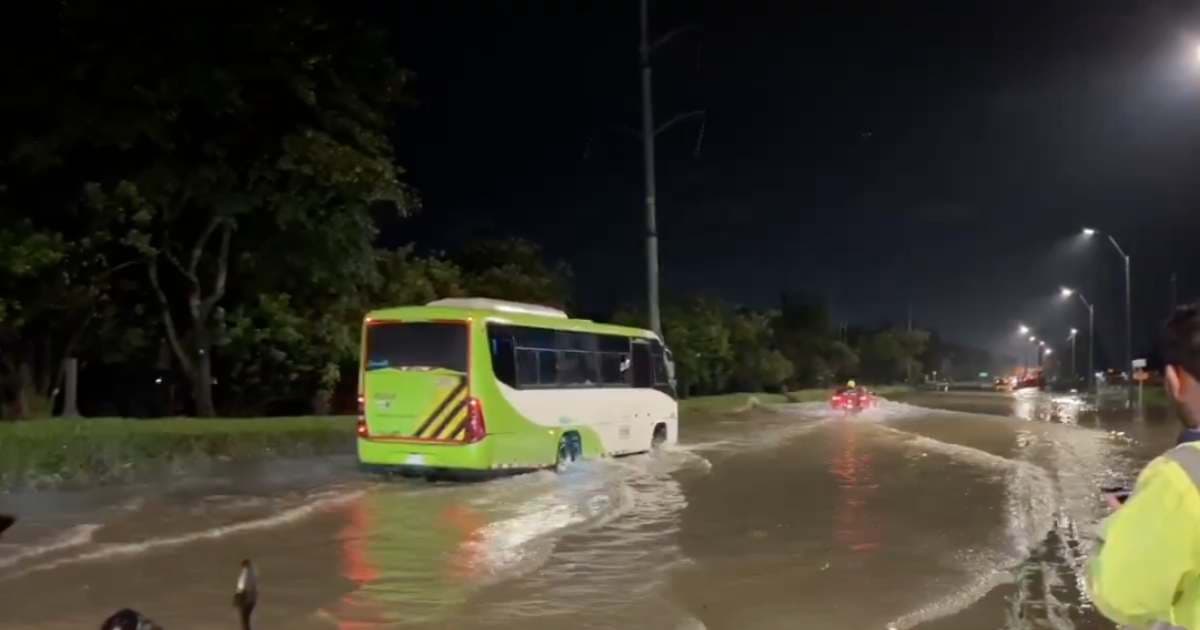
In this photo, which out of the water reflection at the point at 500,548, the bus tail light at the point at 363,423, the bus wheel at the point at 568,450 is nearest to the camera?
the water reflection at the point at 500,548

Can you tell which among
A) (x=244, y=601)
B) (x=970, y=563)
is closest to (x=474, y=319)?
(x=970, y=563)

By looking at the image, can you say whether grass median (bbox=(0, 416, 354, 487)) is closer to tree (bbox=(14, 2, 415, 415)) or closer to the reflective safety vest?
tree (bbox=(14, 2, 415, 415))

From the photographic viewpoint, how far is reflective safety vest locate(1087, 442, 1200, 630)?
9.16 feet

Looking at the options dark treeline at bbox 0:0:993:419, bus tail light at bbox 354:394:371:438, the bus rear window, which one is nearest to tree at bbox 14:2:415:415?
dark treeline at bbox 0:0:993:419

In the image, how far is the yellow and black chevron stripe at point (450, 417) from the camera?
1908cm

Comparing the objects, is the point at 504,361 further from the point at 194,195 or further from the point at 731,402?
the point at 731,402

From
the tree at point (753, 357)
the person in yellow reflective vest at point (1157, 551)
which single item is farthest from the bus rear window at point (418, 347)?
the tree at point (753, 357)

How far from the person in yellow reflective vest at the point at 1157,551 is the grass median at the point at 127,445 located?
17152mm

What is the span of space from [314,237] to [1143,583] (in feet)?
77.8

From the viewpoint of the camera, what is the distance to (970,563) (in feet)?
40.0

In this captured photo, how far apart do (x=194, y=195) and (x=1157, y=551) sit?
22.5 metres

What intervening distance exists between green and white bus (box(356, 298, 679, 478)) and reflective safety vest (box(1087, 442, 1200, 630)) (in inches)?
646

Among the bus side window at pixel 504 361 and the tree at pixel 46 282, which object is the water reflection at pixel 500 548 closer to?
the bus side window at pixel 504 361

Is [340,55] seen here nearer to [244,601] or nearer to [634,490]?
[634,490]
